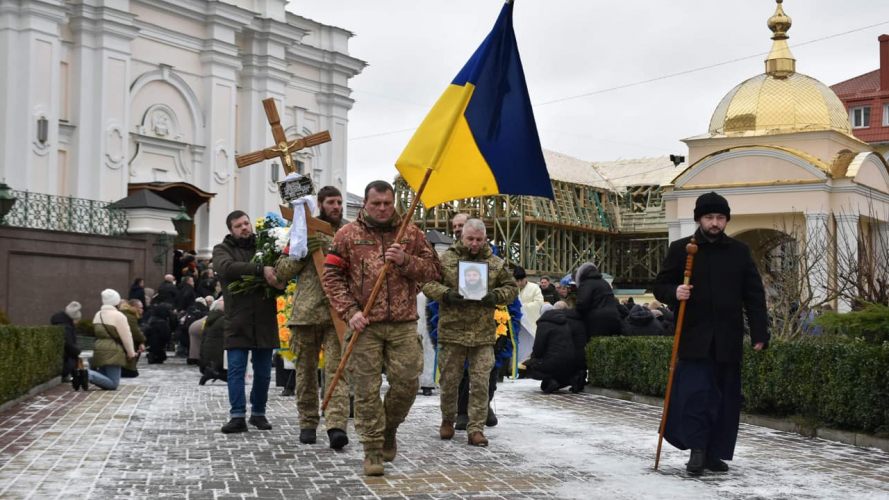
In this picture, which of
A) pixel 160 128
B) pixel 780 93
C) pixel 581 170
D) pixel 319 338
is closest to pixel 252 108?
pixel 160 128

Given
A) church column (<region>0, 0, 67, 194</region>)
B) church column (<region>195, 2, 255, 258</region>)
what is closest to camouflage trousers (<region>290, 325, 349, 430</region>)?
church column (<region>0, 0, 67, 194</region>)

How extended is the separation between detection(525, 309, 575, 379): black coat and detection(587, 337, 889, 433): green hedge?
1960mm

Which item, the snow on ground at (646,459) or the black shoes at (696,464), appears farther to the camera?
the black shoes at (696,464)

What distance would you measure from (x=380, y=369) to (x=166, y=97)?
2994 centimetres

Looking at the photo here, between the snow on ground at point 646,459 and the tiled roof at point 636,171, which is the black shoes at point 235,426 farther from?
the tiled roof at point 636,171

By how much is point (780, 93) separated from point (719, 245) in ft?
95.0

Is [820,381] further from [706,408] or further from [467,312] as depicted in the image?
[467,312]

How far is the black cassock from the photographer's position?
27.2ft

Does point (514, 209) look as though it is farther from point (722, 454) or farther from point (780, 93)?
point (722, 454)

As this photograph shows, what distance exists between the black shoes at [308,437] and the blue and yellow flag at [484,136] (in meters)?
2.34

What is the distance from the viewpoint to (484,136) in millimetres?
9219

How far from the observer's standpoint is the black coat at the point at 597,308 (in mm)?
16000

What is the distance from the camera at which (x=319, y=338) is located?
9.93 m

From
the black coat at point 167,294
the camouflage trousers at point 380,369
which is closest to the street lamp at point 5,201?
the black coat at point 167,294
